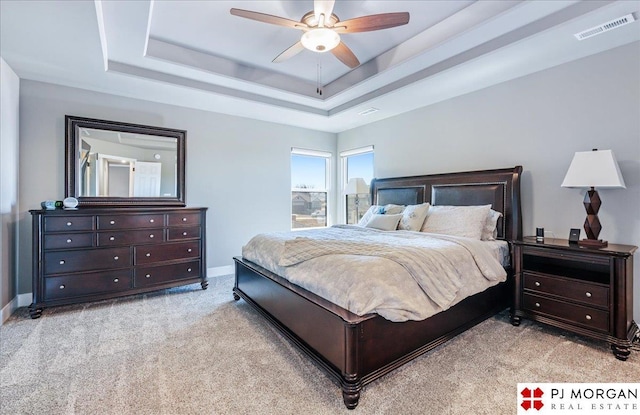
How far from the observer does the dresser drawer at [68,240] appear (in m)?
3.09

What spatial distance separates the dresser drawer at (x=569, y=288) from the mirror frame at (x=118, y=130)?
4.31 m

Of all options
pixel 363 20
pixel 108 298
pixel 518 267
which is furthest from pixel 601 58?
pixel 108 298

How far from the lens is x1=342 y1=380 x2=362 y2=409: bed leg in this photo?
1.70 m

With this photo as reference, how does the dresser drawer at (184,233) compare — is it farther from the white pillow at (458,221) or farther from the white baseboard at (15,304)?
the white pillow at (458,221)

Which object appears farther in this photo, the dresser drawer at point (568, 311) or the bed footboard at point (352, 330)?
the dresser drawer at point (568, 311)

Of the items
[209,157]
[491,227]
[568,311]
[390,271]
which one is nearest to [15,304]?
[209,157]

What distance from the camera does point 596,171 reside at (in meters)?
2.50

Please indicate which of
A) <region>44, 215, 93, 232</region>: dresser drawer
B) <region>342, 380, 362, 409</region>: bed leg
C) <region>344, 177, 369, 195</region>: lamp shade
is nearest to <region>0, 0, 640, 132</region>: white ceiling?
<region>344, 177, 369, 195</region>: lamp shade

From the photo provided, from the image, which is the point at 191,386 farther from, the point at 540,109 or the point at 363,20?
the point at 540,109

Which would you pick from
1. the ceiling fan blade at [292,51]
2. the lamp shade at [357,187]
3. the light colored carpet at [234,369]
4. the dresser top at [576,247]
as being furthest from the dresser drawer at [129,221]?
the dresser top at [576,247]

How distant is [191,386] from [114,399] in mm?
429

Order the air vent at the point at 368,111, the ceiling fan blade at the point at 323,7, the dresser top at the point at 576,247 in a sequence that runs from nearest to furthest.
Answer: the ceiling fan blade at the point at 323,7 < the dresser top at the point at 576,247 < the air vent at the point at 368,111

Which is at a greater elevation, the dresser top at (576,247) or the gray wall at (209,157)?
the gray wall at (209,157)

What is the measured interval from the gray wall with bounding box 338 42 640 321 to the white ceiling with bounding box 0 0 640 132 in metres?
0.17
